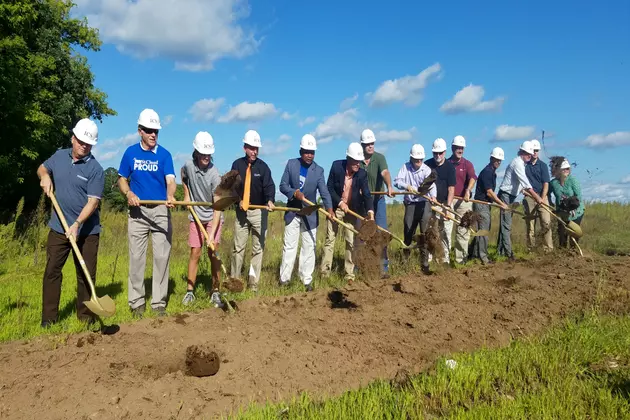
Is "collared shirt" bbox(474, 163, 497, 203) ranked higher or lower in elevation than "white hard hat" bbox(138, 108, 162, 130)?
lower

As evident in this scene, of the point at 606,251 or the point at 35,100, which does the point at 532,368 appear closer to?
the point at 606,251

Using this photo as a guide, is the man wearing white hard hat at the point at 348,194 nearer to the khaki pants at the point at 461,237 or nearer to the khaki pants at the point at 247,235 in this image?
the khaki pants at the point at 247,235

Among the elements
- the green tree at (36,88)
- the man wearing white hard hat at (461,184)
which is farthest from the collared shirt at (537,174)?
the green tree at (36,88)

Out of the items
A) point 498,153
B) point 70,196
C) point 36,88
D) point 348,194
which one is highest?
point 36,88

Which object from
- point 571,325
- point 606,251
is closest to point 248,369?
point 571,325

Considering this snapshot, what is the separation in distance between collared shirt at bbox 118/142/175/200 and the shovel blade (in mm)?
1339

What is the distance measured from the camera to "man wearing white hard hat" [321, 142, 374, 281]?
759 centimetres

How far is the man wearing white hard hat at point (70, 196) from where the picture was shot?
5.12 meters

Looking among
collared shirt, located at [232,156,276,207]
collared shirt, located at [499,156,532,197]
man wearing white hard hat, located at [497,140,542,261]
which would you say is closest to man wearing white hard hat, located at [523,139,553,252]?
man wearing white hard hat, located at [497,140,542,261]

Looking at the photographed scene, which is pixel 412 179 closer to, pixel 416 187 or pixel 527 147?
pixel 416 187

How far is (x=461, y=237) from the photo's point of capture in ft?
31.0

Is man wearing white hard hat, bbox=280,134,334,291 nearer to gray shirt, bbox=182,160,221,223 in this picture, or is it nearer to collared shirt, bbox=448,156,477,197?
gray shirt, bbox=182,160,221,223

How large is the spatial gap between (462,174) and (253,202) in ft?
15.6

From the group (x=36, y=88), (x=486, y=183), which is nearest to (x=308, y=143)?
(x=486, y=183)
